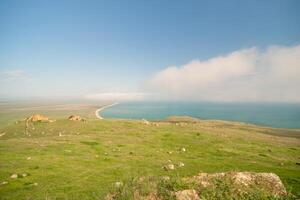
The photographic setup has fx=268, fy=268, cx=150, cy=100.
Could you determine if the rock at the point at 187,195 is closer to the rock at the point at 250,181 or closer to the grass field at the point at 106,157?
the rock at the point at 250,181

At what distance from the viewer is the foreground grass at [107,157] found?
70.0 ft

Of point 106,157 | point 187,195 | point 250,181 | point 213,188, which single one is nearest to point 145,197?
point 187,195

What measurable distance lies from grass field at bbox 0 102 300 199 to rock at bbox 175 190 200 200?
3.38 meters

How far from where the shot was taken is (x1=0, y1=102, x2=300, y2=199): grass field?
70.1 feet

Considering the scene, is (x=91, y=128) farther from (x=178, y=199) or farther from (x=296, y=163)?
(x=178, y=199)

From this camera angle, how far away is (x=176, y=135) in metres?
48.5

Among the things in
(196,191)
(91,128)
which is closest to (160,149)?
(91,128)

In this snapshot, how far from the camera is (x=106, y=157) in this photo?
3169cm

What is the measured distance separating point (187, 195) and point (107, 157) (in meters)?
18.7

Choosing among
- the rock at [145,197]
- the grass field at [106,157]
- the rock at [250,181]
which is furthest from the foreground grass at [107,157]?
the rock at [145,197]

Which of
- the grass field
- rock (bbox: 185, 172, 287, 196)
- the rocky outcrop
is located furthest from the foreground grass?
the rocky outcrop

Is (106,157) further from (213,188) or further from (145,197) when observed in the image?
(213,188)

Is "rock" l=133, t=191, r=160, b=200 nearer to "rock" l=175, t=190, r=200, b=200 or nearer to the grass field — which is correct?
"rock" l=175, t=190, r=200, b=200

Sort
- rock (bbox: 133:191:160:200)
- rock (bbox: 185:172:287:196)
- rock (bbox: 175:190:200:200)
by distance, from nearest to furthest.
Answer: rock (bbox: 175:190:200:200) → rock (bbox: 133:191:160:200) → rock (bbox: 185:172:287:196)
